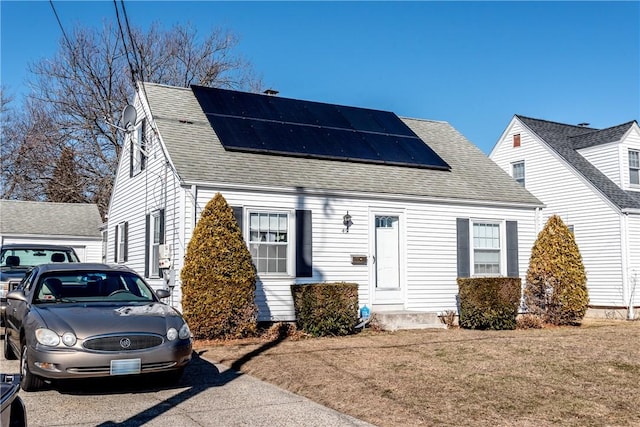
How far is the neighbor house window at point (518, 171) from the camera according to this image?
23.0m

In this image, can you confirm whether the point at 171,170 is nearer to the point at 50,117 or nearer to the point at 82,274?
the point at 82,274

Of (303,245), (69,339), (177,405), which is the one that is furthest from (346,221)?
(69,339)

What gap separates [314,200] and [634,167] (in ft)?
42.7

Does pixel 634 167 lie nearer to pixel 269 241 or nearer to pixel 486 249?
pixel 486 249

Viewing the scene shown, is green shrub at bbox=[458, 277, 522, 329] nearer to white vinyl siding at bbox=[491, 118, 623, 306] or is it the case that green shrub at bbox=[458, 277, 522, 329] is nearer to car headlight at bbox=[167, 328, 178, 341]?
white vinyl siding at bbox=[491, 118, 623, 306]

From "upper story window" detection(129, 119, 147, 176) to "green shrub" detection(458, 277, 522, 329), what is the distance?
8.55 m

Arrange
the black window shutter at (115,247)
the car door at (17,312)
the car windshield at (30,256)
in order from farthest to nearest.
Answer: the black window shutter at (115,247) → the car windshield at (30,256) → the car door at (17,312)

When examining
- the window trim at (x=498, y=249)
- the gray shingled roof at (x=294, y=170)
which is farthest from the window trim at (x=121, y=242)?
the window trim at (x=498, y=249)

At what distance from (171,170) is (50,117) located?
22.8 metres

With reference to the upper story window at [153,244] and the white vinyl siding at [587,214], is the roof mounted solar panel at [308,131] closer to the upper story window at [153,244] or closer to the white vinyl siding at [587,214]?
the upper story window at [153,244]

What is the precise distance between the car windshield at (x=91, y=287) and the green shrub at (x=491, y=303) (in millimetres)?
8168

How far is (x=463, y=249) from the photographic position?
15.6 m

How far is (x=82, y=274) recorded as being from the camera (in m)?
8.50

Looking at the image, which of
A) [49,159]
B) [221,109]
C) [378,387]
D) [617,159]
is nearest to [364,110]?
[221,109]
